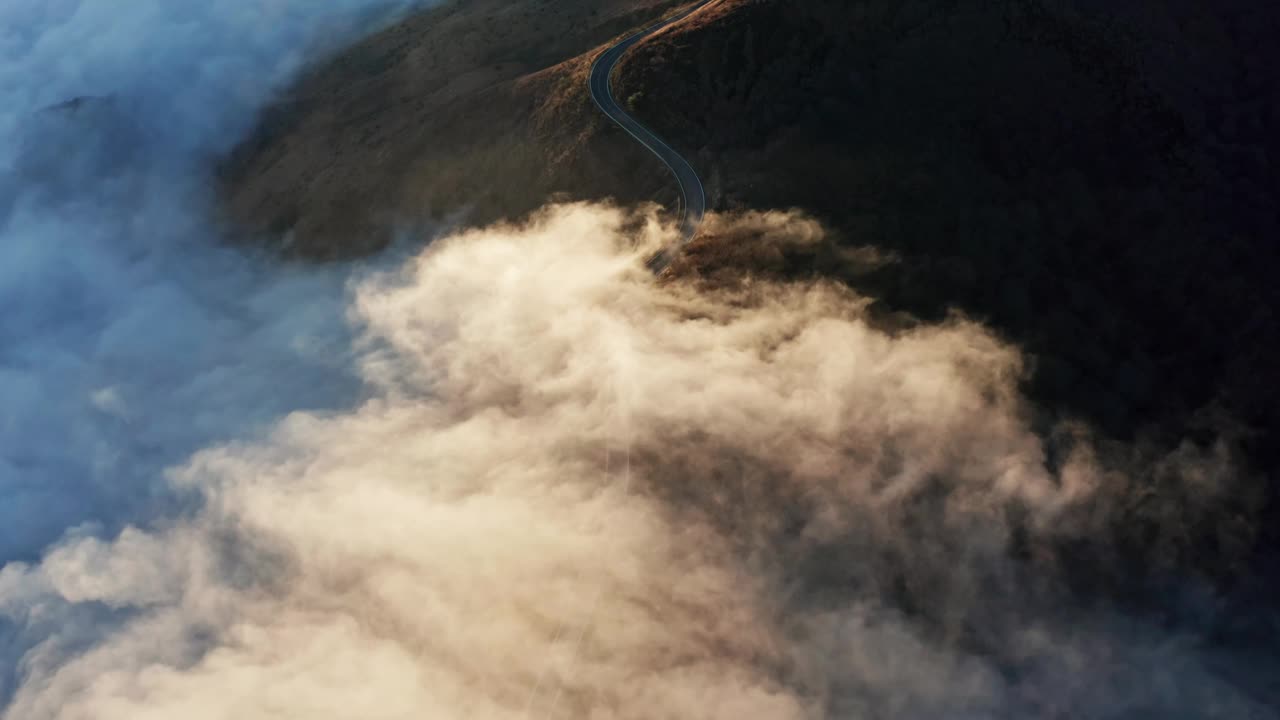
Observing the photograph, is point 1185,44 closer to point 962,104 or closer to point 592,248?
point 962,104

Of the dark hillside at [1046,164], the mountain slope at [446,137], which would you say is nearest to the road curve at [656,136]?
the mountain slope at [446,137]

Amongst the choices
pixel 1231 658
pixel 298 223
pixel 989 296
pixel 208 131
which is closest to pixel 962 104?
pixel 989 296

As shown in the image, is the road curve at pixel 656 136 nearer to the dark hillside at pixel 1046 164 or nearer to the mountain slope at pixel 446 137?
the mountain slope at pixel 446 137

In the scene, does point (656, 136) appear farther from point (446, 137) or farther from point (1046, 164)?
Result: point (1046, 164)

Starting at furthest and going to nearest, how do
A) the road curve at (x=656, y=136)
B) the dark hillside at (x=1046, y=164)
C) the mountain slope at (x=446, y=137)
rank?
1. the mountain slope at (x=446, y=137)
2. the road curve at (x=656, y=136)
3. the dark hillside at (x=1046, y=164)

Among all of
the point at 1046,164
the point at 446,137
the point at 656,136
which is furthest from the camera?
the point at 446,137

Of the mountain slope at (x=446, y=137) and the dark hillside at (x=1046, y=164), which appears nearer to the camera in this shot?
the dark hillside at (x=1046, y=164)

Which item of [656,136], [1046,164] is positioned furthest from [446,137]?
[1046,164]

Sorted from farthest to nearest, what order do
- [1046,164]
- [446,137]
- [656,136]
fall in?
[446,137], [656,136], [1046,164]
